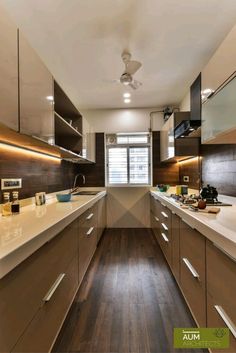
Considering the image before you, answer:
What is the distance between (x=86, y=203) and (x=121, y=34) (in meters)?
1.84

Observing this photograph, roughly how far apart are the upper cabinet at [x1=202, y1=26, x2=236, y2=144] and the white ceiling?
0.58 m

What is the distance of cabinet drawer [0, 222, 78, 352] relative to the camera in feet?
2.55

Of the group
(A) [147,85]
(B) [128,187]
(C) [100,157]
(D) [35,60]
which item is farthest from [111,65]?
(B) [128,187]

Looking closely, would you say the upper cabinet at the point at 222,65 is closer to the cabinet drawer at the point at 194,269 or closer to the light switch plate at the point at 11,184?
the cabinet drawer at the point at 194,269

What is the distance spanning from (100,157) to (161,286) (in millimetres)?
3052

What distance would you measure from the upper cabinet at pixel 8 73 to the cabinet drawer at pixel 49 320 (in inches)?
42.8

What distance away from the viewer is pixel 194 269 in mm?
1489

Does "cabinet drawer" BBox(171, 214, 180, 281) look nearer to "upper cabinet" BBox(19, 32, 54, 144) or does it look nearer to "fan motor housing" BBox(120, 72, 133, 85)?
"upper cabinet" BBox(19, 32, 54, 144)

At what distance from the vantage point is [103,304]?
185cm

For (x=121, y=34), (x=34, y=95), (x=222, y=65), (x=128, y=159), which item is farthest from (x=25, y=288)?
(x=128, y=159)

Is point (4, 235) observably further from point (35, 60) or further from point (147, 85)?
point (147, 85)

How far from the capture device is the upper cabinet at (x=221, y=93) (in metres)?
1.37

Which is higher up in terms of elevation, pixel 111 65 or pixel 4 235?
pixel 111 65

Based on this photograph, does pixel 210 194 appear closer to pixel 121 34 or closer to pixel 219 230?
pixel 219 230
